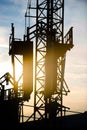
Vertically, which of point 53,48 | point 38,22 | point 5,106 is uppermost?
point 38,22

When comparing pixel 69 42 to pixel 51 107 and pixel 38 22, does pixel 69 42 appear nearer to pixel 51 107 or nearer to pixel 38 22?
pixel 38 22

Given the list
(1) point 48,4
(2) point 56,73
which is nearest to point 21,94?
(2) point 56,73

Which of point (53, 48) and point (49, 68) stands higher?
point (53, 48)

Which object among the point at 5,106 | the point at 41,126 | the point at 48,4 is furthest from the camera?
the point at 48,4

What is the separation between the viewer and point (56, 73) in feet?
103

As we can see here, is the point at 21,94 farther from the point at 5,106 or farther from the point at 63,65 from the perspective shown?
the point at 63,65

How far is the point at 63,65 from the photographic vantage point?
3222 centimetres

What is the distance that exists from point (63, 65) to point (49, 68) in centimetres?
232

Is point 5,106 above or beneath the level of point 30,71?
beneath

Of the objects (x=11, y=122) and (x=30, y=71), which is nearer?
(x=11, y=122)

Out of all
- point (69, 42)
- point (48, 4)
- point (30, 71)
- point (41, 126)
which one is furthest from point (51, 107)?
point (48, 4)

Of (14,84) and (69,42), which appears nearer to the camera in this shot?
(14,84)

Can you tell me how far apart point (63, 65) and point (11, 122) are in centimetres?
829

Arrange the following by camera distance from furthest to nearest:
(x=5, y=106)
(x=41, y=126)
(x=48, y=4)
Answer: (x=48, y=4) < (x=41, y=126) < (x=5, y=106)
